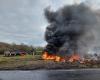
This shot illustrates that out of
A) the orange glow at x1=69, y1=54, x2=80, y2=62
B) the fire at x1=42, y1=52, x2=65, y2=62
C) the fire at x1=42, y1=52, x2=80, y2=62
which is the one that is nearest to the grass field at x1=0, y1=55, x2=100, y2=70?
the orange glow at x1=69, y1=54, x2=80, y2=62

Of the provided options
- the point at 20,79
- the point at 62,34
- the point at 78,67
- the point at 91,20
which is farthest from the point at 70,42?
the point at 20,79

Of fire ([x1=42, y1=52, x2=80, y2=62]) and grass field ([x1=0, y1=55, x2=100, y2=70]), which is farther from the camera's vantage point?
fire ([x1=42, y1=52, x2=80, y2=62])

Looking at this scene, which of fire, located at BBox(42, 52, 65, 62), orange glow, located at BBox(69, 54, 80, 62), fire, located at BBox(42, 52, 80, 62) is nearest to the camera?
orange glow, located at BBox(69, 54, 80, 62)

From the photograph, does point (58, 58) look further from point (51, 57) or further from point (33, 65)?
point (33, 65)

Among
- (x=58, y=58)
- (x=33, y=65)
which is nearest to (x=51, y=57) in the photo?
(x=58, y=58)

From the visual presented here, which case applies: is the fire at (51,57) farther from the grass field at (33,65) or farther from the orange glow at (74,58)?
the grass field at (33,65)

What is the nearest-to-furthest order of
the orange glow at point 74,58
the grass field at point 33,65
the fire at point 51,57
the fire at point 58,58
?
the grass field at point 33,65
the orange glow at point 74,58
the fire at point 58,58
the fire at point 51,57

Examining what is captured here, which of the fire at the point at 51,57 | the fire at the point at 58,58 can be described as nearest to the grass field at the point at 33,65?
the fire at the point at 58,58

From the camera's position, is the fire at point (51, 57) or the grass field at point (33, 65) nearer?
the grass field at point (33, 65)

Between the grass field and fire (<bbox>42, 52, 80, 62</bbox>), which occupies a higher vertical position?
fire (<bbox>42, 52, 80, 62</bbox>)

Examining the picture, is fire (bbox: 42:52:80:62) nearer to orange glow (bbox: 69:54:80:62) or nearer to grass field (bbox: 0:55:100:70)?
orange glow (bbox: 69:54:80:62)

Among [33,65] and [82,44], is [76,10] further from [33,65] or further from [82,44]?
[33,65]

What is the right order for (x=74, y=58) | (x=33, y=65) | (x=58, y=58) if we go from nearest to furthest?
1. (x=33, y=65)
2. (x=58, y=58)
3. (x=74, y=58)

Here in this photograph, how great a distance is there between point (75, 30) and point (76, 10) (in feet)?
31.2
